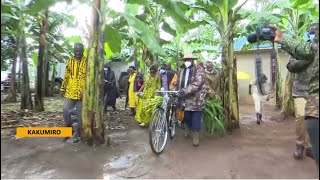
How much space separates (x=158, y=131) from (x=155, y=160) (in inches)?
23.0

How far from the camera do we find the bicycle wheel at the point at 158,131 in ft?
17.6

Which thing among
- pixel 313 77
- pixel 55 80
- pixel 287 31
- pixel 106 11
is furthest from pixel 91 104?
pixel 55 80

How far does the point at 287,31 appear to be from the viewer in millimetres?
10008

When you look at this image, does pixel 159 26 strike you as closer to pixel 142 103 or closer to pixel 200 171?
pixel 142 103

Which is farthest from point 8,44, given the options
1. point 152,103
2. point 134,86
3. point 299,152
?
point 134,86

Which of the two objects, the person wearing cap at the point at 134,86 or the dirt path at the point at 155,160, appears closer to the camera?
the dirt path at the point at 155,160

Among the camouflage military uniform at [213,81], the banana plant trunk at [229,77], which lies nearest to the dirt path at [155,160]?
the banana plant trunk at [229,77]

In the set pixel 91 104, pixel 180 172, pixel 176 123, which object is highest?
pixel 91 104

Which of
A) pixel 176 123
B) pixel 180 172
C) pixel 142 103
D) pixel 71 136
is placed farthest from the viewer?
pixel 142 103

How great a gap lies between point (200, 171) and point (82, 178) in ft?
5.06

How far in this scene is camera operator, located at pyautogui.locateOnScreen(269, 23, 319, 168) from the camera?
2.20m

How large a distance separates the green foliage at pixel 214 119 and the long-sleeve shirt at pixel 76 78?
259 centimetres

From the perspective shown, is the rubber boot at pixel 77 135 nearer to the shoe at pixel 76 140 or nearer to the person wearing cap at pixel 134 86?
the shoe at pixel 76 140

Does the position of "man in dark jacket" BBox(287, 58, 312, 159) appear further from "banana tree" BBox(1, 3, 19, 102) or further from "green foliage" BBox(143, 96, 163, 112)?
"banana tree" BBox(1, 3, 19, 102)
